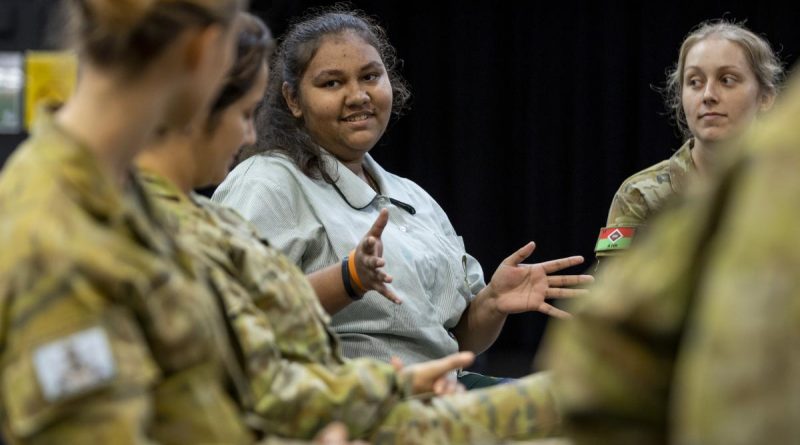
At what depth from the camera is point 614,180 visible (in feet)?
17.3

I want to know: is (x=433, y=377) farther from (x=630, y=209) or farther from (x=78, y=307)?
(x=630, y=209)

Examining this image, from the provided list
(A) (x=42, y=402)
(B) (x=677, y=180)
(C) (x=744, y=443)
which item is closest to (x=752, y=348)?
(C) (x=744, y=443)

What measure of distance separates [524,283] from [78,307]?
66.8 inches

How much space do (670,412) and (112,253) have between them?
20.2 inches

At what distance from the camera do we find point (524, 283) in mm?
2527

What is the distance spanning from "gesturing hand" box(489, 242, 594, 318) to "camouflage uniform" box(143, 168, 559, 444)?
0.93m

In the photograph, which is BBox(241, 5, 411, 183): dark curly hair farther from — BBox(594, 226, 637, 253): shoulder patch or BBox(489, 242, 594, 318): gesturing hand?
BBox(594, 226, 637, 253): shoulder patch

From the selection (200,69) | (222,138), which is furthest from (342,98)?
(200,69)

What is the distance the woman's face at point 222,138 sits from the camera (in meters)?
1.50

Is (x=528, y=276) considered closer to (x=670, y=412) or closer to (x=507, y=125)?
(x=670, y=412)

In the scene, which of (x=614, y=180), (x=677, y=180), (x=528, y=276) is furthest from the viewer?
(x=614, y=180)

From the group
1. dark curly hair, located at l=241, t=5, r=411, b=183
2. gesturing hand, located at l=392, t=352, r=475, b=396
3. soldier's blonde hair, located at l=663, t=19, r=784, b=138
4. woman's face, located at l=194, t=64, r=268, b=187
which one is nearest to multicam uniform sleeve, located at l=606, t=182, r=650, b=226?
soldier's blonde hair, located at l=663, t=19, r=784, b=138

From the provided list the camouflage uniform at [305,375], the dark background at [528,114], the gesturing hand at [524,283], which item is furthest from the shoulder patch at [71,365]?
the dark background at [528,114]

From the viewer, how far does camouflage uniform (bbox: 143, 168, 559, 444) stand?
1.34 m
